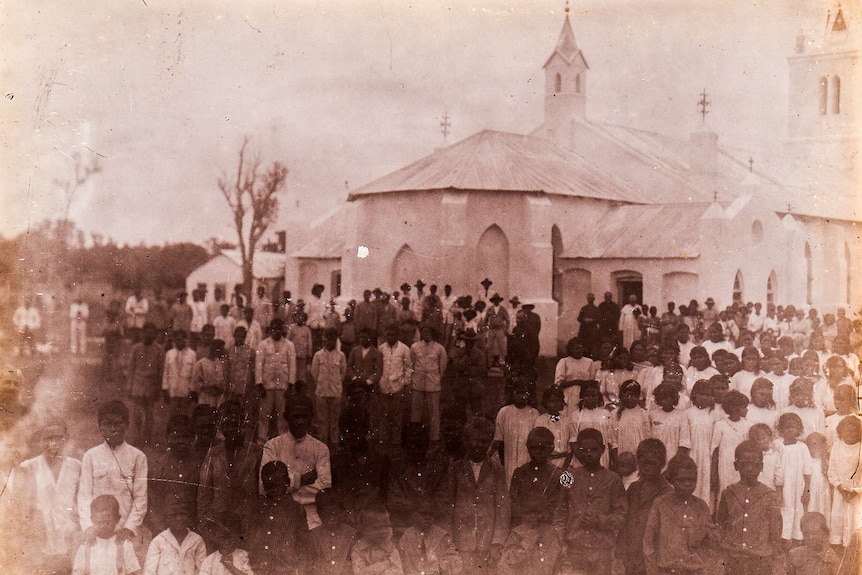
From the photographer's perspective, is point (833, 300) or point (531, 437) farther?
point (833, 300)

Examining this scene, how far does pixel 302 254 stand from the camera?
6281 mm

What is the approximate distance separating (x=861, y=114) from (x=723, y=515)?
11.4ft

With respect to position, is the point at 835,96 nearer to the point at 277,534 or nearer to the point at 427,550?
the point at 427,550

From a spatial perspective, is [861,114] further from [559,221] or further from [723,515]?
[723,515]

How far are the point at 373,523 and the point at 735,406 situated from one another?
8.54 feet

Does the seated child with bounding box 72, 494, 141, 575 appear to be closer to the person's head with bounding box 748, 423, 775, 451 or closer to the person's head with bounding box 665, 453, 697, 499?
the person's head with bounding box 665, 453, 697, 499

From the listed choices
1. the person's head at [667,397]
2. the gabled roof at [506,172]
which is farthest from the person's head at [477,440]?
the gabled roof at [506,172]

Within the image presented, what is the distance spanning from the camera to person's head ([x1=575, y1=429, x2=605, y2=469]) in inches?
184

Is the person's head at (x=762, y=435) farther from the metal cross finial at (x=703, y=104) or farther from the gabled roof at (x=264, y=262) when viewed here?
the gabled roof at (x=264, y=262)

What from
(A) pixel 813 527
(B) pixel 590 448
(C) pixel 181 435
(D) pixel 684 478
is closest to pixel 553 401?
(B) pixel 590 448

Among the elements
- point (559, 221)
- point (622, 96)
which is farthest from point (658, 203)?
point (622, 96)

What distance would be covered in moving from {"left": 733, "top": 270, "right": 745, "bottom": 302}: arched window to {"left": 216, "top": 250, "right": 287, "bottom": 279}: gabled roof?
410 centimetres

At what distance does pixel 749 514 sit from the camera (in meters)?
4.59

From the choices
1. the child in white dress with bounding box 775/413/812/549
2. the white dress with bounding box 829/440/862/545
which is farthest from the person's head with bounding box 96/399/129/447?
the white dress with bounding box 829/440/862/545
